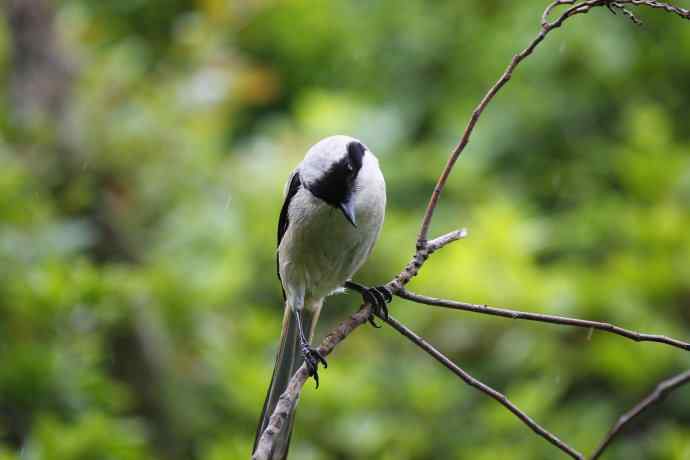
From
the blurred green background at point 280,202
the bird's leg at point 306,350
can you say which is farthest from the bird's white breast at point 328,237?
the blurred green background at point 280,202

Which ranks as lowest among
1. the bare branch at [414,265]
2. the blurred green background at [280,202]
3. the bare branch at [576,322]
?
the bare branch at [576,322]

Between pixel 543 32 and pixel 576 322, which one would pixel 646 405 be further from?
pixel 543 32

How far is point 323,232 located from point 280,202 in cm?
281

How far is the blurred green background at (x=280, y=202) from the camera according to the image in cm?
476

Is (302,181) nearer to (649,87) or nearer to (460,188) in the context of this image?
(460,188)

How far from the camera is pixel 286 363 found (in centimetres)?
334

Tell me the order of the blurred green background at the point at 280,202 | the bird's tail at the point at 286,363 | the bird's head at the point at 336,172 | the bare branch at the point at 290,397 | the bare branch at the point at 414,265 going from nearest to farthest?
1. the bare branch at the point at 290,397
2. the bare branch at the point at 414,265
3. the bird's tail at the point at 286,363
4. the bird's head at the point at 336,172
5. the blurred green background at the point at 280,202

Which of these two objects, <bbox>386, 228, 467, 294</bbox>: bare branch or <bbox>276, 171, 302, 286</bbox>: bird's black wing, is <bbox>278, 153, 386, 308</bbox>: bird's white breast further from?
<bbox>386, 228, 467, 294</bbox>: bare branch

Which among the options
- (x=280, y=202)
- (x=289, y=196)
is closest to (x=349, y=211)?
(x=289, y=196)

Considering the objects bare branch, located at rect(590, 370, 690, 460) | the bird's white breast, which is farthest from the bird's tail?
bare branch, located at rect(590, 370, 690, 460)

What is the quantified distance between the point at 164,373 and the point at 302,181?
2606 millimetres

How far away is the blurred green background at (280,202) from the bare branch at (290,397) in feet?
6.38

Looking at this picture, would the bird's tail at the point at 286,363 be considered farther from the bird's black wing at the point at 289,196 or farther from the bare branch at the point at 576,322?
the bare branch at the point at 576,322

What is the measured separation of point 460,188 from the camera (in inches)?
255
